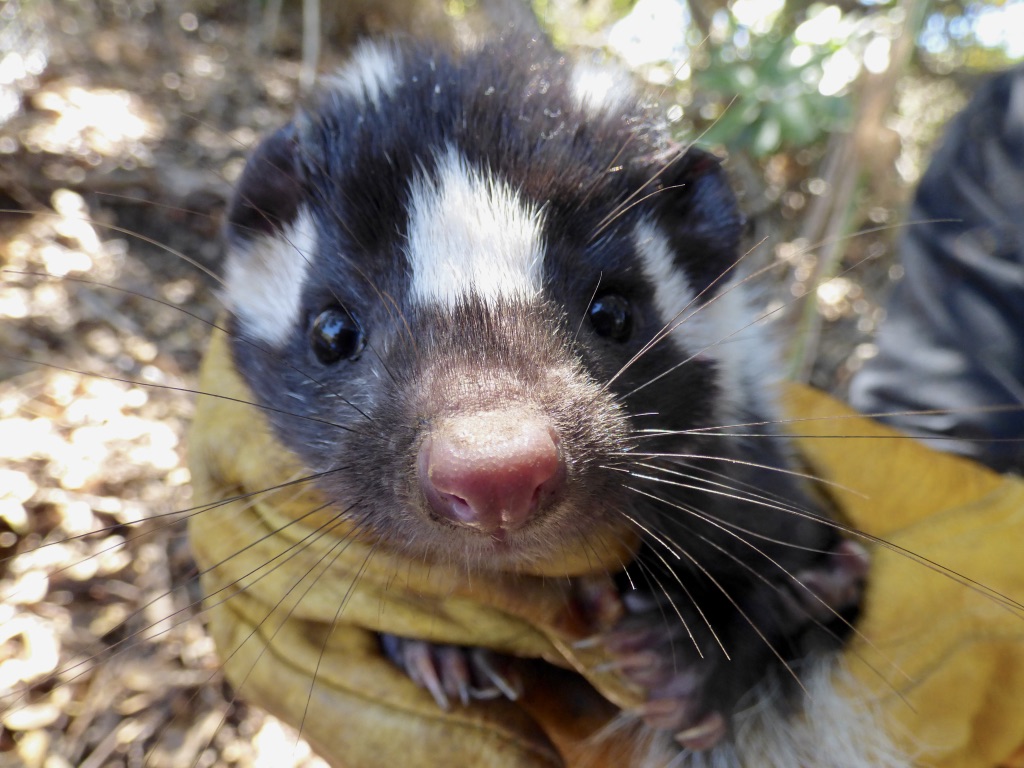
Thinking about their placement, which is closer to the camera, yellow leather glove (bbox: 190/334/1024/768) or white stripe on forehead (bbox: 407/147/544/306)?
white stripe on forehead (bbox: 407/147/544/306)

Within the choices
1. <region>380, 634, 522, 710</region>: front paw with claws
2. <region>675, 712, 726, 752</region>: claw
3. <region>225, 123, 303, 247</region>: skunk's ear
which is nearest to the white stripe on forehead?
<region>225, 123, 303, 247</region>: skunk's ear

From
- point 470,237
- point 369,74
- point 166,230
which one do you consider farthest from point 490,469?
point 166,230

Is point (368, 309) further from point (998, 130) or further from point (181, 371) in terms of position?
point (181, 371)

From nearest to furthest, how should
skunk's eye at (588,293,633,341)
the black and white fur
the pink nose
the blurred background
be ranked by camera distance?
the pink nose → the black and white fur → skunk's eye at (588,293,633,341) → the blurred background

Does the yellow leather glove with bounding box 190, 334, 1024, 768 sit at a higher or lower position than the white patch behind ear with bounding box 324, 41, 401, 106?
lower

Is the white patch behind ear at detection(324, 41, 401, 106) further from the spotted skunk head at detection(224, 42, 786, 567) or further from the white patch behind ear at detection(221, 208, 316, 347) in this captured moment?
the white patch behind ear at detection(221, 208, 316, 347)

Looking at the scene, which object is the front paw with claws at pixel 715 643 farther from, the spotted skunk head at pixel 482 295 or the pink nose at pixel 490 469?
the pink nose at pixel 490 469

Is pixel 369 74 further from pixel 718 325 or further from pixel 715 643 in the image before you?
pixel 715 643
